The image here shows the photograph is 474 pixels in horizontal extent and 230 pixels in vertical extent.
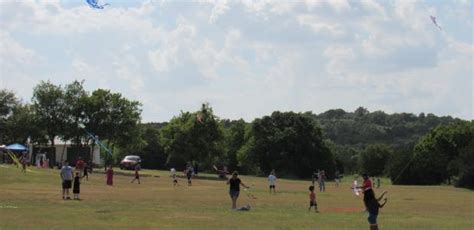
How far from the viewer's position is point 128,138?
82.2 meters

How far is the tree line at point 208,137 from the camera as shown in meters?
79.7

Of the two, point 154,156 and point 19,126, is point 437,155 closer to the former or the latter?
point 154,156

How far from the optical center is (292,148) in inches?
4350

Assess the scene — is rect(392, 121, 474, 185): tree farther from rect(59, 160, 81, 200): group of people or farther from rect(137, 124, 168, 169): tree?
rect(59, 160, 81, 200): group of people

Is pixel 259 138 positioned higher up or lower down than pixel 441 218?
higher up

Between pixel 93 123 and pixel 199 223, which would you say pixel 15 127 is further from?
pixel 199 223

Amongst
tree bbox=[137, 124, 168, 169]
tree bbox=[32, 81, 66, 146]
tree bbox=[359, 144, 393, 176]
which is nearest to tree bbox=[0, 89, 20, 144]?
tree bbox=[32, 81, 66, 146]

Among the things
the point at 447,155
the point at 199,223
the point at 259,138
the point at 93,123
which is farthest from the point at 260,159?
the point at 199,223

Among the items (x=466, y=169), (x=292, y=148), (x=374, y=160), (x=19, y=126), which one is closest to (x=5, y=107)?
(x=19, y=126)

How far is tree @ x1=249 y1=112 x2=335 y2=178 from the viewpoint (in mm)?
109438

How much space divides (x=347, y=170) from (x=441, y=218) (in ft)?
444

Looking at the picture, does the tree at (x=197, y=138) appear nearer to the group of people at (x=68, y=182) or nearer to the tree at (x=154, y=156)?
the tree at (x=154, y=156)

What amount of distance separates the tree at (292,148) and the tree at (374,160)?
35228 millimetres

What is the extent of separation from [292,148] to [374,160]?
4159cm
